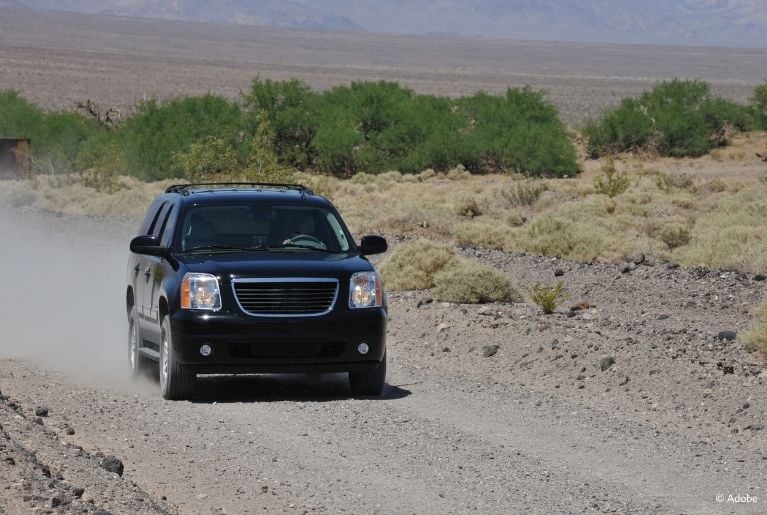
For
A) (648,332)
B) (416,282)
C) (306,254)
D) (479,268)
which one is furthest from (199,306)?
(416,282)

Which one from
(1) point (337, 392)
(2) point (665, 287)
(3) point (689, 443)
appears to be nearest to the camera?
(3) point (689, 443)

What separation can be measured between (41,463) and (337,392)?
418 centimetres

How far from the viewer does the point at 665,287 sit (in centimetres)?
1956

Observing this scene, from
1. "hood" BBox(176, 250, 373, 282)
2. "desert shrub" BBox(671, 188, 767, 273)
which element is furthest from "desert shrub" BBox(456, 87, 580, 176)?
"hood" BBox(176, 250, 373, 282)

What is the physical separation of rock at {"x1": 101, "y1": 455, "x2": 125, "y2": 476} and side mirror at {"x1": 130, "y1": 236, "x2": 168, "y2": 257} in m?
3.49

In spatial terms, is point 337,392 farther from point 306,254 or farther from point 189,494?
point 189,494

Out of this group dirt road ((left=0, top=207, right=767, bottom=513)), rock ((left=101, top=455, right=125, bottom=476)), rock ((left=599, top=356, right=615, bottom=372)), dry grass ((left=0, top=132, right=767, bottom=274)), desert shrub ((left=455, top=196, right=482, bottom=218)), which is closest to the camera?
dirt road ((left=0, top=207, right=767, bottom=513))

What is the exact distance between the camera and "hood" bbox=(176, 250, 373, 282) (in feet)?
36.8

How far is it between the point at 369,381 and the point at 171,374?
162cm

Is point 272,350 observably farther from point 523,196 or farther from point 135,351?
point 523,196

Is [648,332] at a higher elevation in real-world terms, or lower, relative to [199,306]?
Result: lower

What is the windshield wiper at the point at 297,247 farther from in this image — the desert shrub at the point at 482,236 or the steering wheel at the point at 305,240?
the desert shrub at the point at 482,236
